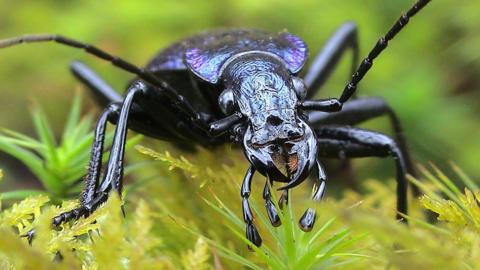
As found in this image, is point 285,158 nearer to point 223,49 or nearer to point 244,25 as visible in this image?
point 223,49

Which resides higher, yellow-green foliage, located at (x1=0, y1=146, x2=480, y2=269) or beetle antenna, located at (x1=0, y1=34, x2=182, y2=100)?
beetle antenna, located at (x1=0, y1=34, x2=182, y2=100)

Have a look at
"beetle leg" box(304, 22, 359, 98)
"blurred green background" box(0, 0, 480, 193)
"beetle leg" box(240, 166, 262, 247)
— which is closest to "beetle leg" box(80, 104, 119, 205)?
"beetle leg" box(240, 166, 262, 247)

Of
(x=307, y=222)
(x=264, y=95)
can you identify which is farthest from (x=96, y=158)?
(x=307, y=222)

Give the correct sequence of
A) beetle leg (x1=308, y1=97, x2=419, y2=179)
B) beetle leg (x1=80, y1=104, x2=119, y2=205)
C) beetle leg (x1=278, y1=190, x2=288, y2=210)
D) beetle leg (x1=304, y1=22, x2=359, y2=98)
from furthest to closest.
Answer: beetle leg (x1=304, y1=22, x2=359, y2=98)
beetle leg (x1=308, y1=97, x2=419, y2=179)
beetle leg (x1=80, y1=104, x2=119, y2=205)
beetle leg (x1=278, y1=190, x2=288, y2=210)

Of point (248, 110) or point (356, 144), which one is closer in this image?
point (248, 110)

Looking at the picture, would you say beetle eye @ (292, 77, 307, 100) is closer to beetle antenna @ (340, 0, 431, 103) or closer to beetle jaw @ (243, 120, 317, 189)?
beetle antenna @ (340, 0, 431, 103)

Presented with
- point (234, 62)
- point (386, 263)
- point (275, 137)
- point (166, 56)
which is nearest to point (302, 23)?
point (166, 56)

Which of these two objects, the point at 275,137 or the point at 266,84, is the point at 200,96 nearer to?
the point at 266,84
